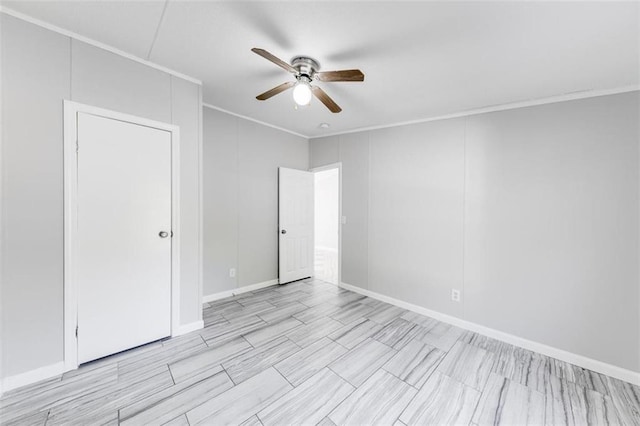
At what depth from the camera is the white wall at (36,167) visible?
1.70m

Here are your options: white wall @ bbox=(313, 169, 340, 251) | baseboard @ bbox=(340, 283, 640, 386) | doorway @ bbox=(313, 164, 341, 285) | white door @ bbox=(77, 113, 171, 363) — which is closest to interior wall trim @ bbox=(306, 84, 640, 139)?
baseboard @ bbox=(340, 283, 640, 386)

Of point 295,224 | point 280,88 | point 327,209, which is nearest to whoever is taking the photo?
point 280,88

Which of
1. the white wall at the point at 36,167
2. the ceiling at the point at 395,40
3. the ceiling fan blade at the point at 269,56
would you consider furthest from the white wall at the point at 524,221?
the white wall at the point at 36,167

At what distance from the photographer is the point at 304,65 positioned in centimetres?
200

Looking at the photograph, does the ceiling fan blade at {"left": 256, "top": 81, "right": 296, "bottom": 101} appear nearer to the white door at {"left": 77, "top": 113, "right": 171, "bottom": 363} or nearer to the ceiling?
the ceiling

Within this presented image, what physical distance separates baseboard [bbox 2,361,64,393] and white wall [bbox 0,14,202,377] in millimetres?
36

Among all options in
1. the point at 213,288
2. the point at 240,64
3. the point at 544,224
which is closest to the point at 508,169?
the point at 544,224

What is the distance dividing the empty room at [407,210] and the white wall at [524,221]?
0.02 metres

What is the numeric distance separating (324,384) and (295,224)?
281 centimetres

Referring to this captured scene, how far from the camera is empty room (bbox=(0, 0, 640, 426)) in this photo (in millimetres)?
1672

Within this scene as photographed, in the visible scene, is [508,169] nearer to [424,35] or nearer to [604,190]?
[604,190]

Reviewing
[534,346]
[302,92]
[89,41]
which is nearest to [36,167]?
[89,41]

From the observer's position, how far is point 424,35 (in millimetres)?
1723

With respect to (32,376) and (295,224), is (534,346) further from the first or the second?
(32,376)
